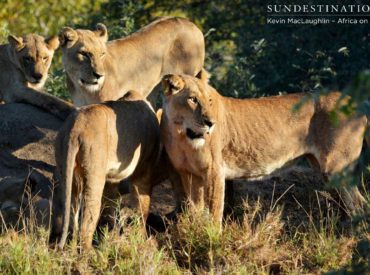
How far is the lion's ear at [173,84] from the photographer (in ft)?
22.5

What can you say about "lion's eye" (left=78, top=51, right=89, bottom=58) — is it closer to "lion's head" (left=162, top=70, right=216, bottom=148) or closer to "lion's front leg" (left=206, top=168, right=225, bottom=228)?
"lion's head" (left=162, top=70, right=216, bottom=148)

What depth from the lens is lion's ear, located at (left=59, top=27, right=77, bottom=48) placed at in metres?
8.64

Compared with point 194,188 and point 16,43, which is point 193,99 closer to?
point 194,188

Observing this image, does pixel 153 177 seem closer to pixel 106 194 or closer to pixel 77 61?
pixel 106 194

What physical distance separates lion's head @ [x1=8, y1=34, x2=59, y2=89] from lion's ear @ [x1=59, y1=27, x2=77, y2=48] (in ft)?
0.98

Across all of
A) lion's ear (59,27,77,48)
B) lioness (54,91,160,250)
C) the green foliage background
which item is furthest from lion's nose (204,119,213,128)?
the green foliage background

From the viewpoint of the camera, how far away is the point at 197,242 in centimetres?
658

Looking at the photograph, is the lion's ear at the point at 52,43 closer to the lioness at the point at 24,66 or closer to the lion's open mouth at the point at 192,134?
the lioness at the point at 24,66

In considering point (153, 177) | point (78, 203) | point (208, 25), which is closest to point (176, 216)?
point (153, 177)

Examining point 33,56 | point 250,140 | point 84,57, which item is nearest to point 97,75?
point 84,57

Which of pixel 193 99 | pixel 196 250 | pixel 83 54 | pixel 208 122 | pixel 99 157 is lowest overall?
pixel 196 250

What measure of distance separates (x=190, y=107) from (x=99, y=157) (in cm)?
77

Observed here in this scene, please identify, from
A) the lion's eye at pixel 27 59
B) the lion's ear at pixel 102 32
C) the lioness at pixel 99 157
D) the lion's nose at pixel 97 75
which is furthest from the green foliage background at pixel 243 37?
the lioness at pixel 99 157

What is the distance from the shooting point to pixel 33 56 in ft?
29.0
